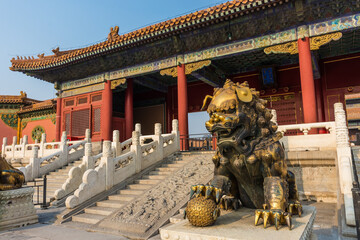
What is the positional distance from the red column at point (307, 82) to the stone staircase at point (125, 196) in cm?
411

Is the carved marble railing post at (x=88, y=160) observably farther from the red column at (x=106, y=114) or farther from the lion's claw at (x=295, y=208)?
the lion's claw at (x=295, y=208)

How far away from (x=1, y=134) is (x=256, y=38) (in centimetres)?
1864

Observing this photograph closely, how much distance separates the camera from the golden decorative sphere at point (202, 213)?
186cm

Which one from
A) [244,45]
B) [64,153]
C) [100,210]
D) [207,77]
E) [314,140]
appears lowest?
[100,210]

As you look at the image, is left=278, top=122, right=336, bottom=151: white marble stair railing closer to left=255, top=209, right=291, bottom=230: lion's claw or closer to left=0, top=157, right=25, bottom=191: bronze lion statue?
left=255, top=209, right=291, bottom=230: lion's claw

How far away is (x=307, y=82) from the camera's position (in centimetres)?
795

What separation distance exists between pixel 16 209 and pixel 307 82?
8334mm

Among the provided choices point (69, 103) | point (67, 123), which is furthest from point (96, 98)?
point (67, 123)

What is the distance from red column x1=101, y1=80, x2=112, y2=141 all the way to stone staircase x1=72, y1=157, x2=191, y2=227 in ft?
17.5

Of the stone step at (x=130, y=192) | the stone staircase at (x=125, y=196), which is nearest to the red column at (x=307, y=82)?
the stone staircase at (x=125, y=196)

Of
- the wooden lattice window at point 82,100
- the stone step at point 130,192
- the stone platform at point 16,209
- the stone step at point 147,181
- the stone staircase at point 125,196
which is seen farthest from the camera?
the wooden lattice window at point 82,100

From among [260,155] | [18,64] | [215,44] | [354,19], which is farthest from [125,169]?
[18,64]

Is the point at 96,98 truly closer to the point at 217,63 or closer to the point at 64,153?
the point at 64,153

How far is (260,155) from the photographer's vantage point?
Answer: 221 centimetres
